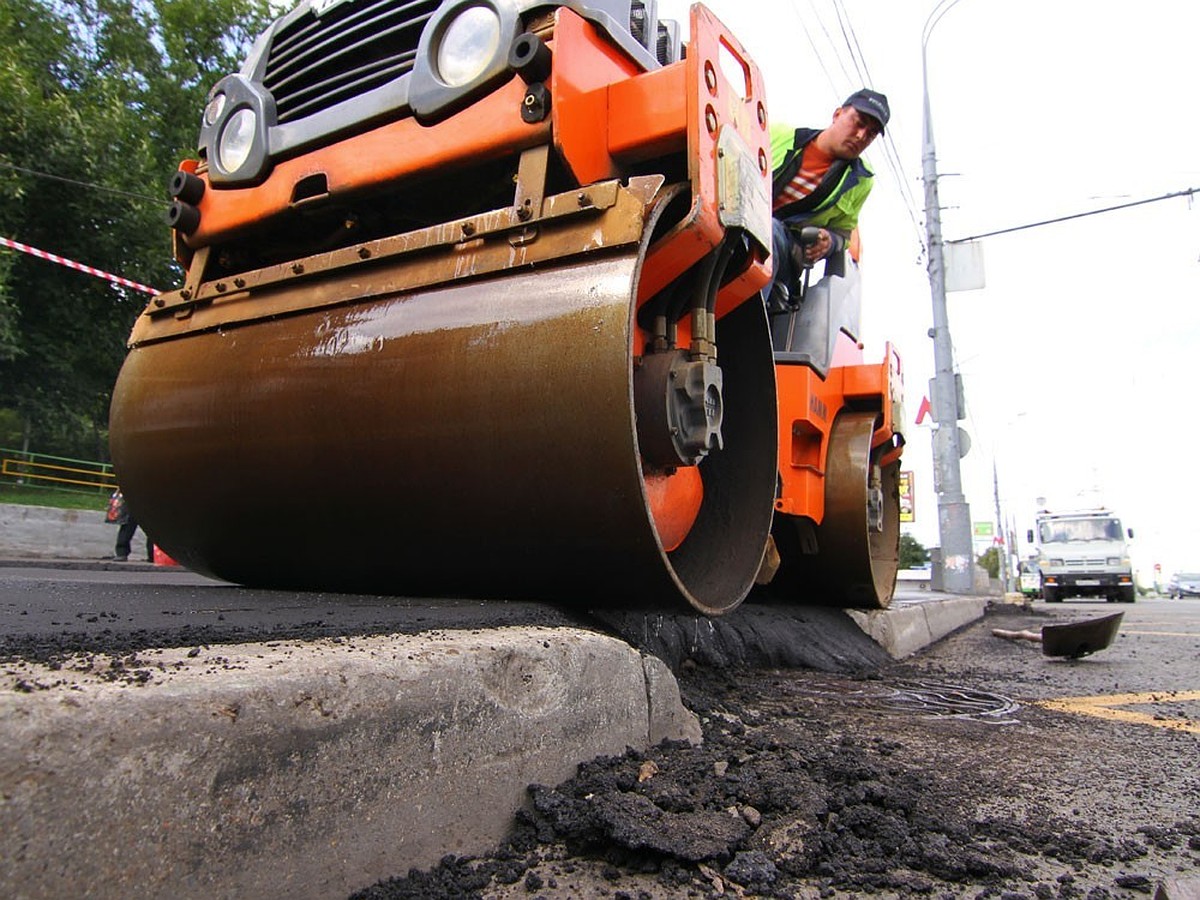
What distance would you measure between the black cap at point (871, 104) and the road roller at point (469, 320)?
102 cm

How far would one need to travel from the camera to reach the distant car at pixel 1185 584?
4838 centimetres

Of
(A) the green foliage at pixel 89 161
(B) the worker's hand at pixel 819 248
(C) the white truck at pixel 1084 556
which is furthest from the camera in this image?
(C) the white truck at pixel 1084 556

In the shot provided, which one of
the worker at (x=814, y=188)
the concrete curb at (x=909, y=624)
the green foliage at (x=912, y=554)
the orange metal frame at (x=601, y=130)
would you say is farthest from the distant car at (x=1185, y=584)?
the orange metal frame at (x=601, y=130)

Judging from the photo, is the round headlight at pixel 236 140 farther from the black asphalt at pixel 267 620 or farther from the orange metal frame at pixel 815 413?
the orange metal frame at pixel 815 413

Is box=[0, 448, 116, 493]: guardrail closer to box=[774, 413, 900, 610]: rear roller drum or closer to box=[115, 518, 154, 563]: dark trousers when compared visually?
box=[115, 518, 154, 563]: dark trousers

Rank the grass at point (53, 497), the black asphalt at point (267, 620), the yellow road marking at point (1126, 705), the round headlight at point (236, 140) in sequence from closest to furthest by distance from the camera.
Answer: the black asphalt at point (267, 620), the round headlight at point (236, 140), the yellow road marking at point (1126, 705), the grass at point (53, 497)

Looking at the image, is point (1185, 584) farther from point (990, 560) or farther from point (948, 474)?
point (948, 474)

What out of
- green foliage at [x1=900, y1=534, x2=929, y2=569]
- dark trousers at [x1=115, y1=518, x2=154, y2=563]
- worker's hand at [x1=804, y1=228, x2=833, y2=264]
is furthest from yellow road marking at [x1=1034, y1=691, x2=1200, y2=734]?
green foliage at [x1=900, y1=534, x2=929, y2=569]

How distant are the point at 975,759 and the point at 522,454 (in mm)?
1328

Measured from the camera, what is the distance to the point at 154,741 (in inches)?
36.2

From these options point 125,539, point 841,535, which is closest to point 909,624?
point 841,535

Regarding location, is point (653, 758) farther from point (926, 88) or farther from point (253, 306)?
point (926, 88)

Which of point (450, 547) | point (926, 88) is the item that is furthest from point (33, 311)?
point (450, 547)

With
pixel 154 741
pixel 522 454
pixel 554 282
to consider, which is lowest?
pixel 154 741
